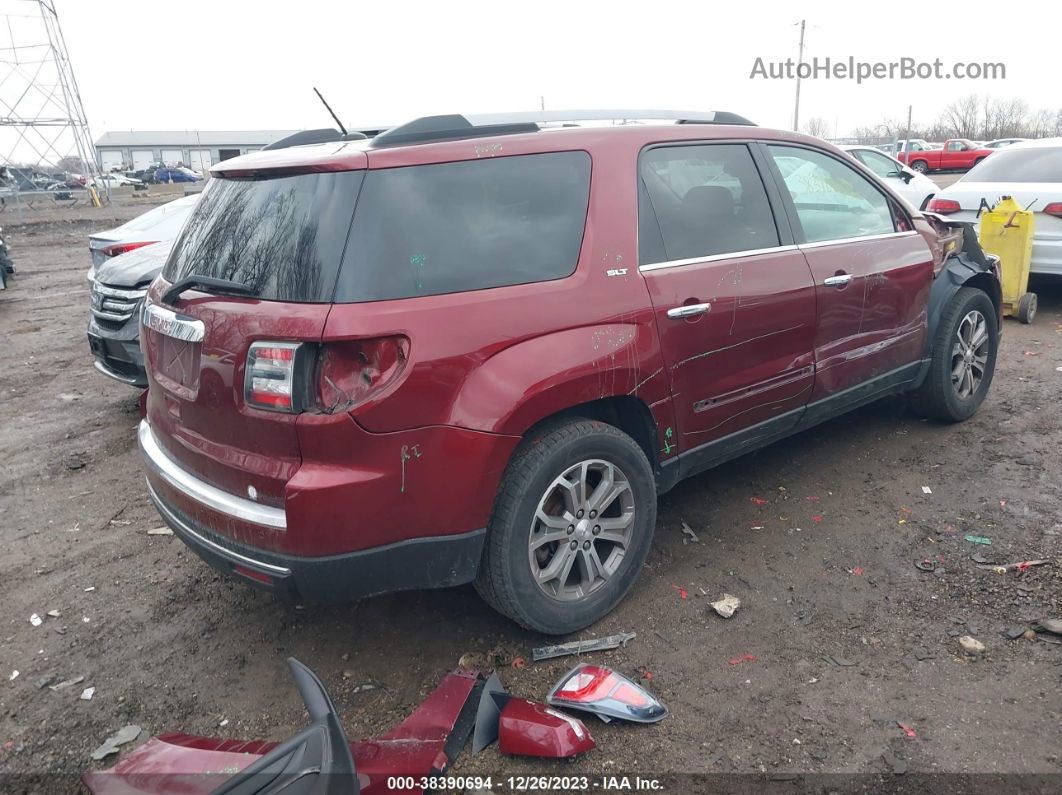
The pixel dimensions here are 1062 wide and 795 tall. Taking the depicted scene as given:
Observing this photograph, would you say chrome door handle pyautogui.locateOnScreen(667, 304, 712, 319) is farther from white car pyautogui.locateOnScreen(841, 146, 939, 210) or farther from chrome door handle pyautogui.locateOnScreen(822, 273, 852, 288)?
white car pyautogui.locateOnScreen(841, 146, 939, 210)

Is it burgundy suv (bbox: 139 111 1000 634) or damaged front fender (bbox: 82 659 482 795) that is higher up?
burgundy suv (bbox: 139 111 1000 634)

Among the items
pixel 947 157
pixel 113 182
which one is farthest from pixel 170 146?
pixel 947 157

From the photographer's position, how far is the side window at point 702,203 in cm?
323

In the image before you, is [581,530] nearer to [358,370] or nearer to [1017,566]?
[358,370]

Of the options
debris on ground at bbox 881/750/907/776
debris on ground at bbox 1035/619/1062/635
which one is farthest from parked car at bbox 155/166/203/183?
debris on ground at bbox 881/750/907/776

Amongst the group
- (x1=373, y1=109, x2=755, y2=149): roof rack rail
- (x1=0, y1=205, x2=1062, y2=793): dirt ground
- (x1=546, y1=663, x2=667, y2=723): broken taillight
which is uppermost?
(x1=373, y1=109, x2=755, y2=149): roof rack rail

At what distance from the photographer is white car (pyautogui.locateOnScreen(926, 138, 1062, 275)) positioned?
7520 millimetres

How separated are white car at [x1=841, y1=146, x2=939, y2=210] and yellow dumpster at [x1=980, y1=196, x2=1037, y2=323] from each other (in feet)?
11.4

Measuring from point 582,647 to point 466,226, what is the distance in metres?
1.62

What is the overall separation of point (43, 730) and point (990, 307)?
17.8ft

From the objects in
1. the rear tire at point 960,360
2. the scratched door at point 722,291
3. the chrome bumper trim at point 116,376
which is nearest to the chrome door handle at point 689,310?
the scratched door at point 722,291

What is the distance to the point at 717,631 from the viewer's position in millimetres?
3084

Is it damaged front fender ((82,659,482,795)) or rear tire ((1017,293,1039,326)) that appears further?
rear tire ((1017,293,1039,326))

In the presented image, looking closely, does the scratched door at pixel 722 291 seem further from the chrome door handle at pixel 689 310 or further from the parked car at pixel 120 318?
the parked car at pixel 120 318
